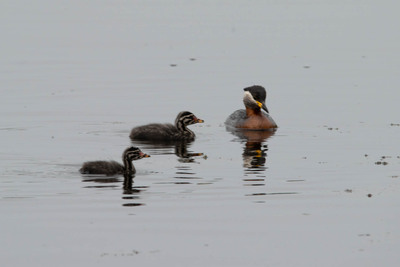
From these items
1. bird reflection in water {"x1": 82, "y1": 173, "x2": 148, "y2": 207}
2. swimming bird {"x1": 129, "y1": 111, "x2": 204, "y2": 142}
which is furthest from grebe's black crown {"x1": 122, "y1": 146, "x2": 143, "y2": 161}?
swimming bird {"x1": 129, "y1": 111, "x2": 204, "y2": 142}

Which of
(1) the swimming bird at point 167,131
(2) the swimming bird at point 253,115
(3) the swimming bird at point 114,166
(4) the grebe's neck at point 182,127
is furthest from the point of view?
(2) the swimming bird at point 253,115

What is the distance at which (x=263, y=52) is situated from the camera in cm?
4062

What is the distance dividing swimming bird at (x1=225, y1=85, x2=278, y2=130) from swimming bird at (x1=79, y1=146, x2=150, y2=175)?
695cm

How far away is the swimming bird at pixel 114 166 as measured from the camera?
18.8 meters

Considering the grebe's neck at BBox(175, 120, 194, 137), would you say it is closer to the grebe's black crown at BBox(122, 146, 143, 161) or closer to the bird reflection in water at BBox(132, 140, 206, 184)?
the bird reflection in water at BBox(132, 140, 206, 184)

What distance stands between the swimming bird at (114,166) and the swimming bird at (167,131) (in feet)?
13.1

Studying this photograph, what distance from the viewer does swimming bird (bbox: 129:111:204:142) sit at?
2338cm

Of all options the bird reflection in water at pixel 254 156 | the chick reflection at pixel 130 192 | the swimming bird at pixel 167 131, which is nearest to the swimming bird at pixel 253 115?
the bird reflection in water at pixel 254 156

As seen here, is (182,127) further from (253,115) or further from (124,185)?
(124,185)

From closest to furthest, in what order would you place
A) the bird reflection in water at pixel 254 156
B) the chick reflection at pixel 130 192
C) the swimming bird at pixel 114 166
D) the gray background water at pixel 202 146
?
the gray background water at pixel 202 146, the chick reflection at pixel 130 192, the bird reflection in water at pixel 254 156, the swimming bird at pixel 114 166

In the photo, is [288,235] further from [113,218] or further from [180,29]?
[180,29]

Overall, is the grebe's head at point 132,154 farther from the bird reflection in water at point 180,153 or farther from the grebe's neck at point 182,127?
the grebe's neck at point 182,127

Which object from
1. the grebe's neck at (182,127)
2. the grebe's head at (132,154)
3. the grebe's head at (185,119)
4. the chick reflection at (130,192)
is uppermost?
the grebe's head at (185,119)

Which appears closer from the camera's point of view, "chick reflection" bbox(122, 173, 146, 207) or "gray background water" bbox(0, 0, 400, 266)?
"gray background water" bbox(0, 0, 400, 266)
